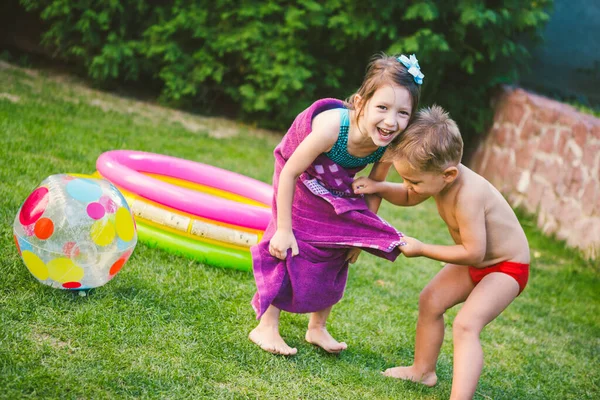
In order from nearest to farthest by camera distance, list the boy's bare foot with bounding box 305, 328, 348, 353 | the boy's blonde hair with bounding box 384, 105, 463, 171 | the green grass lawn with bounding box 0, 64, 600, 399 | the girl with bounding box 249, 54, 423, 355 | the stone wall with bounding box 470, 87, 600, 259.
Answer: the green grass lawn with bounding box 0, 64, 600, 399
the boy's blonde hair with bounding box 384, 105, 463, 171
the girl with bounding box 249, 54, 423, 355
the boy's bare foot with bounding box 305, 328, 348, 353
the stone wall with bounding box 470, 87, 600, 259

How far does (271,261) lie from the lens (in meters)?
2.91

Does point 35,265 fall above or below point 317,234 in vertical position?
below

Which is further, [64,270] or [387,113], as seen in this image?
[64,270]

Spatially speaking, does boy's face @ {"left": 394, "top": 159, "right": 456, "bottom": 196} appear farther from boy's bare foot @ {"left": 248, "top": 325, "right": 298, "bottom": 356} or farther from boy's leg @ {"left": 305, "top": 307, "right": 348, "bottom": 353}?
boy's bare foot @ {"left": 248, "top": 325, "right": 298, "bottom": 356}

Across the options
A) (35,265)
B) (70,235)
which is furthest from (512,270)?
(35,265)

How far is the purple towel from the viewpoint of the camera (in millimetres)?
2842

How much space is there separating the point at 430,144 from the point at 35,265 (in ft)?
5.69

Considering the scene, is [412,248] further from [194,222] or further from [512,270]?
[194,222]

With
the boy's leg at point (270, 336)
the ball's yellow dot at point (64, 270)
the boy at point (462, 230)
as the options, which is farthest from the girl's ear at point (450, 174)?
the ball's yellow dot at point (64, 270)

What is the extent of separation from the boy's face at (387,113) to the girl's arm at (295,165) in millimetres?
165

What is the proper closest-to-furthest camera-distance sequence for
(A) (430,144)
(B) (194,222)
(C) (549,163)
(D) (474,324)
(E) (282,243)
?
1. (A) (430,144)
2. (D) (474,324)
3. (E) (282,243)
4. (B) (194,222)
5. (C) (549,163)

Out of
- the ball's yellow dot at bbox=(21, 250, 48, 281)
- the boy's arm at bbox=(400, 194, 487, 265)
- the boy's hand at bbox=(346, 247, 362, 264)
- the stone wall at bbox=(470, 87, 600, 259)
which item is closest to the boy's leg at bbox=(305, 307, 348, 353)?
the boy's hand at bbox=(346, 247, 362, 264)

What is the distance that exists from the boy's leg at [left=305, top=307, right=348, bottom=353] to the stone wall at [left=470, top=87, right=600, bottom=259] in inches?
133

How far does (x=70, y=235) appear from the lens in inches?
110
